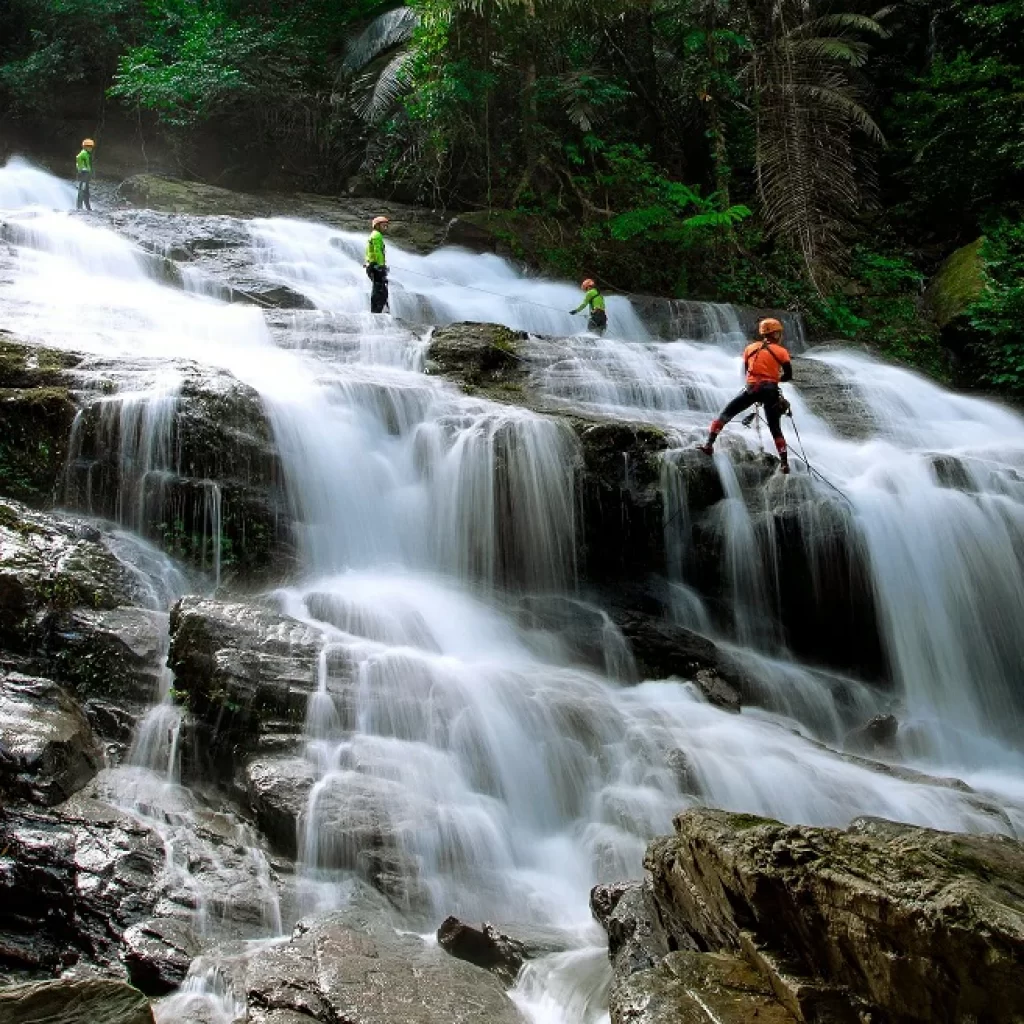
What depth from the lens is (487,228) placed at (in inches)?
740

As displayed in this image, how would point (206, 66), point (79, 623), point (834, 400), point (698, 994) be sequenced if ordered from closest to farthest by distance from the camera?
point (698, 994), point (79, 623), point (834, 400), point (206, 66)

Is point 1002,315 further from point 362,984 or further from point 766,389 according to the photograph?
point 362,984

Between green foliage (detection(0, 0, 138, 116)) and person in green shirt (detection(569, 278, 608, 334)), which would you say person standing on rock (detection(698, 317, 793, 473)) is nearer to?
person in green shirt (detection(569, 278, 608, 334))

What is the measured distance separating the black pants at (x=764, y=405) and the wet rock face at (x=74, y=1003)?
765cm

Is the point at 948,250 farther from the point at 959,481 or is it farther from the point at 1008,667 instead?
the point at 1008,667

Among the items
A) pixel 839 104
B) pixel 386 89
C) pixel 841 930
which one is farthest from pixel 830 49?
pixel 841 930

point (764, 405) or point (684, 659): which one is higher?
point (764, 405)

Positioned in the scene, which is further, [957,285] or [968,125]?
[968,125]

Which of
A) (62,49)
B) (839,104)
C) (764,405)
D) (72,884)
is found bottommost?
(72,884)

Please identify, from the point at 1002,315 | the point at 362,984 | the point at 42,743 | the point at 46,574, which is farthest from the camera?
the point at 1002,315

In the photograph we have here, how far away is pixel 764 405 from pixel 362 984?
7.23 metres

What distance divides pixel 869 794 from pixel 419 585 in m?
4.32

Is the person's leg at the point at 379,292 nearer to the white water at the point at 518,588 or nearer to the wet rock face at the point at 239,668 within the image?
the white water at the point at 518,588

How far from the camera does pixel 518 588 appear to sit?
9.07 meters
